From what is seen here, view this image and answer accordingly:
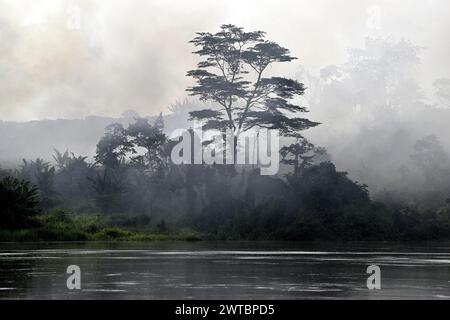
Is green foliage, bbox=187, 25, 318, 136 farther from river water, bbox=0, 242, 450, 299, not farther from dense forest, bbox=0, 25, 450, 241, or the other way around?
river water, bbox=0, 242, 450, 299

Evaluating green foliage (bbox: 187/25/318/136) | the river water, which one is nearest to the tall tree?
green foliage (bbox: 187/25/318/136)

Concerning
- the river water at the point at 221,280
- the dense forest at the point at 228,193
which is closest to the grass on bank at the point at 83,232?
the dense forest at the point at 228,193

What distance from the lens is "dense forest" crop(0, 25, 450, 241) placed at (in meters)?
77.7

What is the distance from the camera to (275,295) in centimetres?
2128

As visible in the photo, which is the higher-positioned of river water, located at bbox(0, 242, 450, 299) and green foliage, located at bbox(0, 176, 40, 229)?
green foliage, located at bbox(0, 176, 40, 229)

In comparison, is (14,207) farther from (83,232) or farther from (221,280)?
(221,280)

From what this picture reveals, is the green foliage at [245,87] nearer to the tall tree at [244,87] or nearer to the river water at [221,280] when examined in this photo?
the tall tree at [244,87]

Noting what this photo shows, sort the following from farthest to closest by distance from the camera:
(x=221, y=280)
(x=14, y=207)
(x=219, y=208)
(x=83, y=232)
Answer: (x=219, y=208) < (x=83, y=232) < (x=14, y=207) < (x=221, y=280)

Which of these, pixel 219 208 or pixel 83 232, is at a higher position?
pixel 219 208

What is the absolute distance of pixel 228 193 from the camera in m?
85.4

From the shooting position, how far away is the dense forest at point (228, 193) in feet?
255

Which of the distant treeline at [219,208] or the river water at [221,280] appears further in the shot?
the distant treeline at [219,208]

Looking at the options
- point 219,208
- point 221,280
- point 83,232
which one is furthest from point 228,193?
point 221,280

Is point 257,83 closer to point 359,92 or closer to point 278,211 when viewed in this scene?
point 278,211
